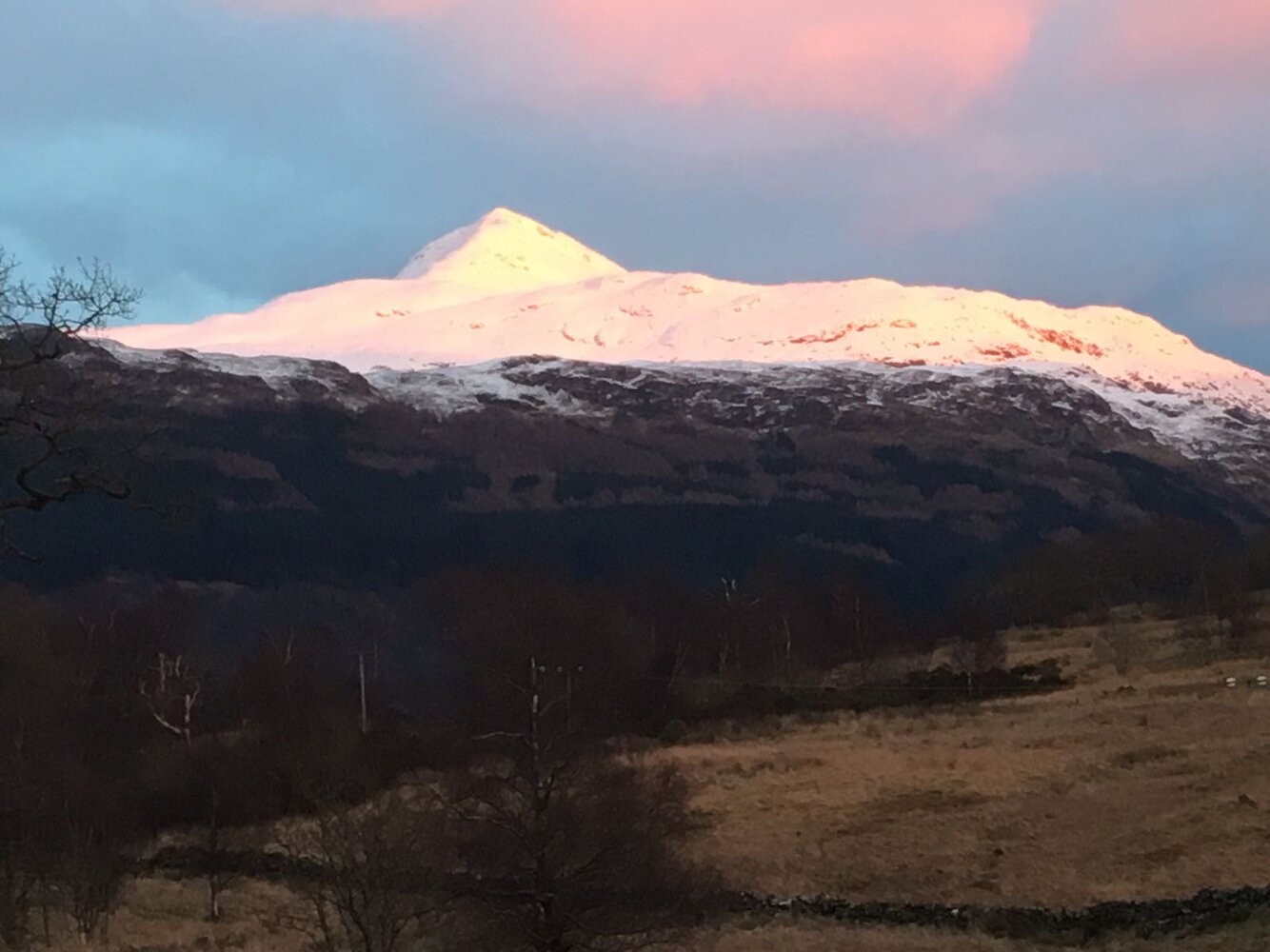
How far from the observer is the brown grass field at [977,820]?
106 feet

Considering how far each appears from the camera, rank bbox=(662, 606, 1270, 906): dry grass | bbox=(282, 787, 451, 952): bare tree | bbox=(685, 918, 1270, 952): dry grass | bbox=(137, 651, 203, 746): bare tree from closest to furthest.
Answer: bbox=(282, 787, 451, 952): bare tree < bbox=(685, 918, 1270, 952): dry grass < bbox=(662, 606, 1270, 906): dry grass < bbox=(137, 651, 203, 746): bare tree

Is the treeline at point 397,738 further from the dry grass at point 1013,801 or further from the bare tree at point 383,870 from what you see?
the dry grass at point 1013,801

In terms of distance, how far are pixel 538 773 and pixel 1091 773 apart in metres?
28.1

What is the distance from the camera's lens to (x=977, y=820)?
137ft

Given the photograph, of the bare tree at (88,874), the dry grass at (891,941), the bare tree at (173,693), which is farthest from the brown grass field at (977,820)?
the bare tree at (173,693)

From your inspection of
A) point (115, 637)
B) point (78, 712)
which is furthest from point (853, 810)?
point (115, 637)

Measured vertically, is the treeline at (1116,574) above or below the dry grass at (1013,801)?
above

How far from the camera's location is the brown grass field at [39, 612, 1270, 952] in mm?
32219

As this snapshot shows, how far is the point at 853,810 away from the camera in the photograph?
45875mm

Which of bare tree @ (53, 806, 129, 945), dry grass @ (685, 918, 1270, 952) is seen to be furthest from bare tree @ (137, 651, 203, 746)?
dry grass @ (685, 918, 1270, 952)

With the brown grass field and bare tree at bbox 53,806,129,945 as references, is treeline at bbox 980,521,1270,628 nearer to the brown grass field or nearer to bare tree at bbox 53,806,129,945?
the brown grass field

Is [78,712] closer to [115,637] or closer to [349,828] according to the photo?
[115,637]

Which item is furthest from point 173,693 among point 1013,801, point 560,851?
point 560,851

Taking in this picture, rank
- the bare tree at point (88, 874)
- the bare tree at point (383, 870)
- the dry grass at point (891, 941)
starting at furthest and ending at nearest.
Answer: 1. the bare tree at point (88, 874)
2. the dry grass at point (891, 941)
3. the bare tree at point (383, 870)
